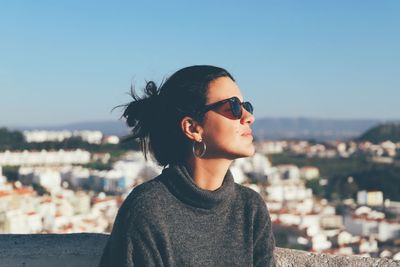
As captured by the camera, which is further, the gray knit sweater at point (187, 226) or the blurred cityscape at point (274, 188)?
the blurred cityscape at point (274, 188)

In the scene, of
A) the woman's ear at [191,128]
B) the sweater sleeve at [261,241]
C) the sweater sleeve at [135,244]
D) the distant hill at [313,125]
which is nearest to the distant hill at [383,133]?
the sweater sleeve at [261,241]

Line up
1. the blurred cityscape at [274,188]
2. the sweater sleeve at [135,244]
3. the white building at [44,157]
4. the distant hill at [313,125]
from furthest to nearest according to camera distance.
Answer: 1. the distant hill at [313,125]
2. the white building at [44,157]
3. the blurred cityscape at [274,188]
4. the sweater sleeve at [135,244]

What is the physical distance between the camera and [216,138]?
1.60 metres

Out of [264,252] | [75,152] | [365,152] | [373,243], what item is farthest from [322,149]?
[264,252]

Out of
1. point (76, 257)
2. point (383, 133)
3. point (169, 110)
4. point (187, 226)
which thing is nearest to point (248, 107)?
point (169, 110)

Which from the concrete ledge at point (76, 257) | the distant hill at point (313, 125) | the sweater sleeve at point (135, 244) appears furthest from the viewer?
the distant hill at point (313, 125)

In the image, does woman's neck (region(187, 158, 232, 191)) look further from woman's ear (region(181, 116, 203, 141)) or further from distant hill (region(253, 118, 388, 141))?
distant hill (region(253, 118, 388, 141))

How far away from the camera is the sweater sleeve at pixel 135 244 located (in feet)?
4.82

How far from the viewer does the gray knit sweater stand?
1.48 m

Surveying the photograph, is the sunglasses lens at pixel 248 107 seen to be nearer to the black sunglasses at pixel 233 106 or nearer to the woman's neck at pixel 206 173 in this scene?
the black sunglasses at pixel 233 106

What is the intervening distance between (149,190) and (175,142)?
17 centimetres

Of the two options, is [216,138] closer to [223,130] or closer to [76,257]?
[223,130]

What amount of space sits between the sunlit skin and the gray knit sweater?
4 centimetres

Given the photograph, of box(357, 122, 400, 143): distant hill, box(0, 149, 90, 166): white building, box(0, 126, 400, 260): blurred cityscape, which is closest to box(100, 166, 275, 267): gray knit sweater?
box(0, 126, 400, 260): blurred cityscape
